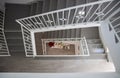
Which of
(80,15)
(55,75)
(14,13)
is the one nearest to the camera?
(55,75)

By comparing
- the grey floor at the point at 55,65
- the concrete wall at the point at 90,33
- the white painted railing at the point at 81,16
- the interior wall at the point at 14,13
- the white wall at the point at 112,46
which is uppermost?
the interior wall at the point at 14,13

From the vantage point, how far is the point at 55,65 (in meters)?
3.00

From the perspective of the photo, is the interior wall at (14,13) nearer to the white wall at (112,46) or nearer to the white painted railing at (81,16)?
the white painted railing at (81,16)

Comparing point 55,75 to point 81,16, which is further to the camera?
point 81,16

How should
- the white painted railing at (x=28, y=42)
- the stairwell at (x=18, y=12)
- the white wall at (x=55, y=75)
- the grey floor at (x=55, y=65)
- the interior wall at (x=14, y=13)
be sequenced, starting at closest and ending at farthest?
the white wall at (x=55, y=75), the grey floor at (x=55, y=65), the white painted railing at (x=28, y=42), the stairwell at (x=18, y=12), the interior wall at (x=14, y=13)

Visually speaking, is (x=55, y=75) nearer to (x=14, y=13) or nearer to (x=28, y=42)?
(x=28, y=42)

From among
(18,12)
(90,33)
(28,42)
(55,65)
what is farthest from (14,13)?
(90,33)

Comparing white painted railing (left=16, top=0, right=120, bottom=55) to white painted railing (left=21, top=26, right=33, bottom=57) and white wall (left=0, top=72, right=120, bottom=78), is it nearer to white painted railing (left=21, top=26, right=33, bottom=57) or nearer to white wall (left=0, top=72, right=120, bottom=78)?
white painted railing (left=21, top=26, right=33, bottom=57)

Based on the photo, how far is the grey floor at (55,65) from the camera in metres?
2.93

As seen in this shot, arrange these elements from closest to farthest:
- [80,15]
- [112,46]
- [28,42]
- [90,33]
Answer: [112,46], [80,15], [28,42], [90,33]

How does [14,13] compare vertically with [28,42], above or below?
above

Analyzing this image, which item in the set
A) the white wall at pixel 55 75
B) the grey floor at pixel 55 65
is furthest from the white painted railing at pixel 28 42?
the white wall at pixel 55 75

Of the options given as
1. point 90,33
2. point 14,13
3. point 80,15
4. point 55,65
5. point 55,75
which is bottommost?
point 55,65

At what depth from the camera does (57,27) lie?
10.5 feet
